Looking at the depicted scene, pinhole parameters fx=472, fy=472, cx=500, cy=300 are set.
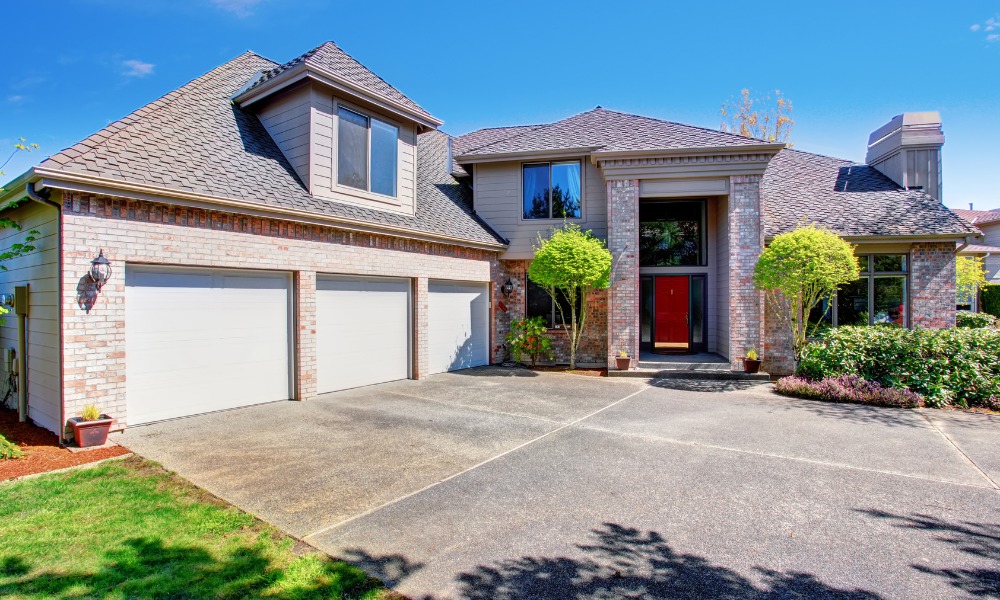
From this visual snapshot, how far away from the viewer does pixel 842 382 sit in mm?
9305

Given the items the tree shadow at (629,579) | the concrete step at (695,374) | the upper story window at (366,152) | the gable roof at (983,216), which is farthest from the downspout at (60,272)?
the gable roof at (983,216)

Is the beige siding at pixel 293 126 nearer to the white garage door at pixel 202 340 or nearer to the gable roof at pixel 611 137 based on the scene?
the white garage door at pixel 202 340

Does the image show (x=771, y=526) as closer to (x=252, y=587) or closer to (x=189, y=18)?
(x=252, y=587)

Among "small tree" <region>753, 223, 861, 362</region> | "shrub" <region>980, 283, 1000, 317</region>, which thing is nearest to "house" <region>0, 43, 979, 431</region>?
"small tree" <region>753, 223, 861, 362</region>

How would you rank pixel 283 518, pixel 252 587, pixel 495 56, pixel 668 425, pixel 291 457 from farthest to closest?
1. pixel 495 56
2. pixel 668 425
3. pixel 291 457
4. pixel 283 518
5. pixel 252 587

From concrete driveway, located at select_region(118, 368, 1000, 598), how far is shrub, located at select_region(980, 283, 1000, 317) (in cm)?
2615

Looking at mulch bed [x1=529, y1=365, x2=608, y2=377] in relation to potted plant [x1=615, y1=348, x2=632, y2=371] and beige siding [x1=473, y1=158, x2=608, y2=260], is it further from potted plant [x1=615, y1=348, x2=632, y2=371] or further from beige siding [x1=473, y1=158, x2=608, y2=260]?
beige siding [x1=473, y1=158, x2=608, y2=260]

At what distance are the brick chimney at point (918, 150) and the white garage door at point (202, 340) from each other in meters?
17.5

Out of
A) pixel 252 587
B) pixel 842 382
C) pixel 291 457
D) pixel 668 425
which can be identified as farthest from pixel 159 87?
pixel 842 382

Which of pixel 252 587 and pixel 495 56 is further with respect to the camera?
pixel 495 56

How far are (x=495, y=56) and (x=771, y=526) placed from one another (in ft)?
41.2

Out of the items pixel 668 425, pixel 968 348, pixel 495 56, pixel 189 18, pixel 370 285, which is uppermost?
pixel 495 56

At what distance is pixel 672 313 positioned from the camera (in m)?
14.3

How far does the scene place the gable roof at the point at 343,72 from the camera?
921cm
